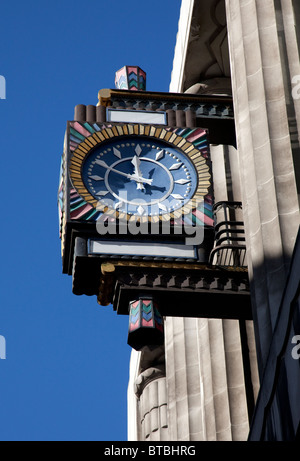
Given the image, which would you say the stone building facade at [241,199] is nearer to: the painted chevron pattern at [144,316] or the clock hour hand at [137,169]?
the painted chevron pattern at [144,316]

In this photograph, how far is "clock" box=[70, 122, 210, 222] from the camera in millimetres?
26547

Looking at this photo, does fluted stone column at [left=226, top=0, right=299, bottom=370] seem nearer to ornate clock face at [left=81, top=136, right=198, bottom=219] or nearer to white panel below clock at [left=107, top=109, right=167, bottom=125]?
ornate clock face at [left=81, top=136, right=198, bottom=219]

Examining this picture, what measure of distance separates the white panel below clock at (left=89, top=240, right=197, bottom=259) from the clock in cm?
57

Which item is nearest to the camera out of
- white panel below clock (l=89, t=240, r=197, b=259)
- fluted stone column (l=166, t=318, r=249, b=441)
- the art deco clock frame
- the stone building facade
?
the stone building facade

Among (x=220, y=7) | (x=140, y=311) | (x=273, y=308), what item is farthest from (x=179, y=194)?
(x=220, y=7)

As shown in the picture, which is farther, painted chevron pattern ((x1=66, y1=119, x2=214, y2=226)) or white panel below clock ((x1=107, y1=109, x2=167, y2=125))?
white panel below clock ((x1=107, y1=109, x2=167, y2=125))

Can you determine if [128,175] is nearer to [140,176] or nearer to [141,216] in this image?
[140,176]

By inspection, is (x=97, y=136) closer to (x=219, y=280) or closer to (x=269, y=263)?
(x=219, y=280)

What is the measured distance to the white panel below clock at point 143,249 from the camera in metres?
25.7

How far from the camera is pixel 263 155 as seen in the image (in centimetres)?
2472

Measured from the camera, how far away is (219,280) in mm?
25594

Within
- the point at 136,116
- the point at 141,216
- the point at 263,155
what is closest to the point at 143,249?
the point at 141,216

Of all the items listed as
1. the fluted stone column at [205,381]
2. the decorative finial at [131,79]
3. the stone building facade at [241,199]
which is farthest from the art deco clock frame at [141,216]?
the fluted stone column at [205,381]

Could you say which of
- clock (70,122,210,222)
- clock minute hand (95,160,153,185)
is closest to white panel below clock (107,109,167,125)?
clock (70,122,210,222)
